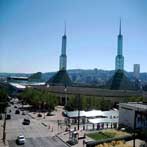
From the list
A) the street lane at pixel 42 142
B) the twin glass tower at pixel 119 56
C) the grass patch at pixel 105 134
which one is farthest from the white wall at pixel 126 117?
the twin glass tower at pixel 119 56

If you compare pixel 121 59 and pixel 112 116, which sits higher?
pixel 121 59

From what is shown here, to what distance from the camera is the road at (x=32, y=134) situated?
151 feet

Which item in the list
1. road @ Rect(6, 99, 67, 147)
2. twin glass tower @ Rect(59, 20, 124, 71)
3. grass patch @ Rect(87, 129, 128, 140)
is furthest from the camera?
twin glass tower @ Rect(59, 20, 124, 71)

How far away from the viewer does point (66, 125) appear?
6241 centimetres

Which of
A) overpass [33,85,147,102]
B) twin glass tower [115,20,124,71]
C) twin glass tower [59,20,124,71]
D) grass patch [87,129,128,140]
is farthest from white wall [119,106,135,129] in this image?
twin glass tower [59,20,124,71]

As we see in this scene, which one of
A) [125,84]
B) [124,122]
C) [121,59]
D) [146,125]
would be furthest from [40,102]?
[121,59]

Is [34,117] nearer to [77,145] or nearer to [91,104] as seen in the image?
[91,104]

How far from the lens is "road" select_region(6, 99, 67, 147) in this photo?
46.1m

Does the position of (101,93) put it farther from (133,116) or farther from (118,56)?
(118,56)

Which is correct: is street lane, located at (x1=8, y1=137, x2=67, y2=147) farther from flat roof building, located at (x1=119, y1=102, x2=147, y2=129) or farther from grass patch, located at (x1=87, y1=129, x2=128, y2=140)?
flat roof building, located at (x1=119, y1=102, x2=147, y2=129)

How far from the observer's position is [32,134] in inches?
2083

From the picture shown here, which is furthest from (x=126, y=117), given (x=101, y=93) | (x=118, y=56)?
(x=118, y=56)

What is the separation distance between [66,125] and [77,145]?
17.0 m

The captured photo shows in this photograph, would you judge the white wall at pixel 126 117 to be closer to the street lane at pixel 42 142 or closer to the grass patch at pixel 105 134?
the grass patch at pixel 105 134
